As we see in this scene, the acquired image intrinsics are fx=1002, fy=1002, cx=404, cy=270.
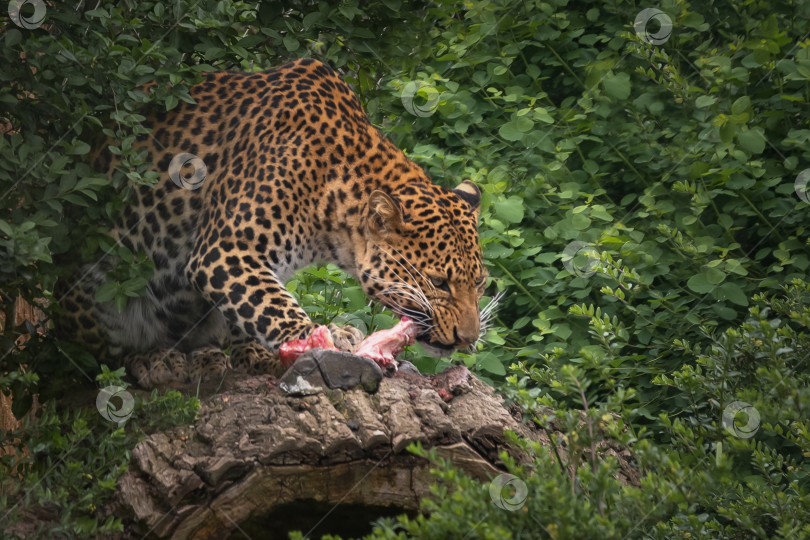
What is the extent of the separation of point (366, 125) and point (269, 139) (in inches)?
31.3

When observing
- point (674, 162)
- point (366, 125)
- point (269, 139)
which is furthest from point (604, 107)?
point (269, 139)

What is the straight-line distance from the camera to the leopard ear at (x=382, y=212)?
6.29 meters

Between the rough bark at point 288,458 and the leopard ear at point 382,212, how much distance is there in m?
1.22

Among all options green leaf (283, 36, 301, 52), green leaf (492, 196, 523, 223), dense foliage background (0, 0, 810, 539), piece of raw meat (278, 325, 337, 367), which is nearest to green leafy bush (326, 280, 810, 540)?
dense foliage background (0, 0, 810, 539)

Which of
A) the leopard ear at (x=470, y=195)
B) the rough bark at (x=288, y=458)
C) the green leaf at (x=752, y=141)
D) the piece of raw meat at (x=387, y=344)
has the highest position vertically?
the green leaf at (x=752, y=141)

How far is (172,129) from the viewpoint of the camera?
6.71 metres

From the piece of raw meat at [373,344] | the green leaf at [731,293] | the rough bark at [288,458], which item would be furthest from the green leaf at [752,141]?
the rough bark at [288,458]

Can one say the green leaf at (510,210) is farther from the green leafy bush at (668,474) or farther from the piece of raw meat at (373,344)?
the green leafy bush at (668,474)

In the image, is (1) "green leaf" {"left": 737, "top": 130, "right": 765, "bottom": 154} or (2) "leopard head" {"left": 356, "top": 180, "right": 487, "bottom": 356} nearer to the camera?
(2) "leopard head" {"left": 356, "top": 180, "right": 487, "bottom": 356}

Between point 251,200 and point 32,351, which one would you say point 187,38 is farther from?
point 32,351

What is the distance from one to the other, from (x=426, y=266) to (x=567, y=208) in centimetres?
261

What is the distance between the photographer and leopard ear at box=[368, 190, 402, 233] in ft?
20.6

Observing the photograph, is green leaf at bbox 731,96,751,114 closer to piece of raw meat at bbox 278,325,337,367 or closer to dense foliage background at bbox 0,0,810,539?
dense foliage background at bbox 0,0,810,539

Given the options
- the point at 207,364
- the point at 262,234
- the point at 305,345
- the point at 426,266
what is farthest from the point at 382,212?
the point at 207,364
